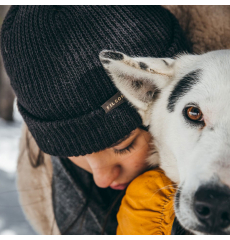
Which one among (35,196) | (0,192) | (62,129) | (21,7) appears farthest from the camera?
(0,192)

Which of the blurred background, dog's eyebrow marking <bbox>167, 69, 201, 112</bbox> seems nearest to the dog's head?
dog's eyebrow marking <bbox>167, 69, 201, 112</bbox>

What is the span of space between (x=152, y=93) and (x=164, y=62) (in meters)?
0.18

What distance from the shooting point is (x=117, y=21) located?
48.9 inches

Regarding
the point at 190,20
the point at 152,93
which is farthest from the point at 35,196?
the point at 190,20

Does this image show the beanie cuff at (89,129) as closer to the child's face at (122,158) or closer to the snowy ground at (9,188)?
the child's face at (122,158)

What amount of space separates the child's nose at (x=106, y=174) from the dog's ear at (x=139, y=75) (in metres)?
0.34

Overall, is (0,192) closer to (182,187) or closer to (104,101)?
(104,101)

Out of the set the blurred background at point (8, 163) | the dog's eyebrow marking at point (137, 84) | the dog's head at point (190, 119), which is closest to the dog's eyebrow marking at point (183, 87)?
the dog's head at point (190, 119)

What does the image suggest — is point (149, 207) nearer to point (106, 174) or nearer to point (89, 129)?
point (106, 174)

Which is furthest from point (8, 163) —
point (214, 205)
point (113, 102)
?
point (214, 205)

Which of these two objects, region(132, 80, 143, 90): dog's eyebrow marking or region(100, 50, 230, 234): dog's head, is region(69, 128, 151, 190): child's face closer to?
region(100, 50, 230, 234): dog's head

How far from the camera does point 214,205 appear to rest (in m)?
0.83

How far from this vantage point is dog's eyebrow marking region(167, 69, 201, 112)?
1132 millimetres

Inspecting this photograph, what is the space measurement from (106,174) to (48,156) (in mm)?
Result: 848
